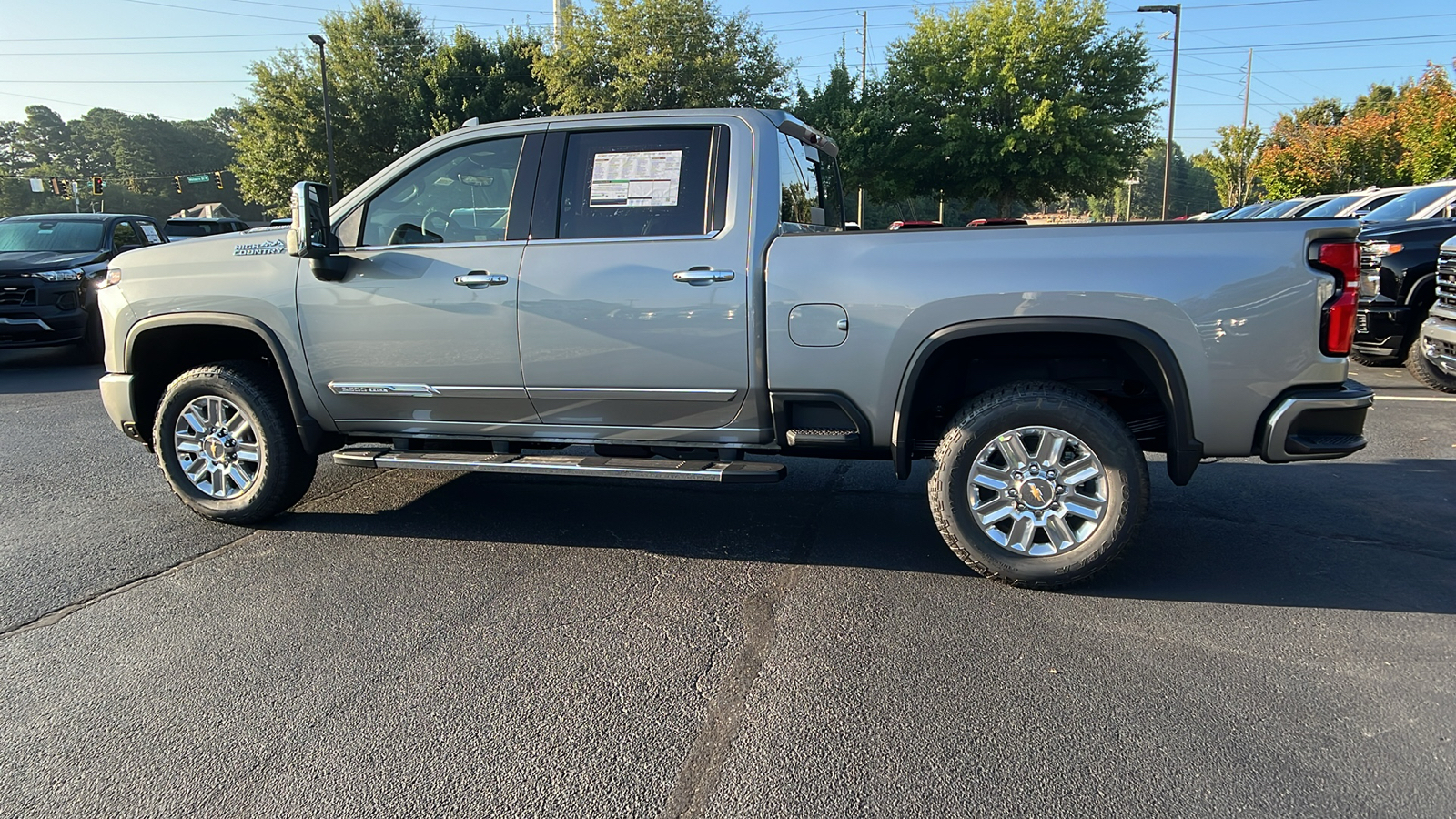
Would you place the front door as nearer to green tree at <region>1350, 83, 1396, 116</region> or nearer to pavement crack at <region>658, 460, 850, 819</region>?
pavement crack at <region>658, 460, 850, 819</region>

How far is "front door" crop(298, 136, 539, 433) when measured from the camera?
4.14m

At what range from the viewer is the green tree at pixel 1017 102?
29.9m

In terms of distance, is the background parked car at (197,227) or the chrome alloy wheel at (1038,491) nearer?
the chrome alloy wheel at (1038,491)

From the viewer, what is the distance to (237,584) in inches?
153

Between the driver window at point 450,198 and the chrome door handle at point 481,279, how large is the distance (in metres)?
0.25

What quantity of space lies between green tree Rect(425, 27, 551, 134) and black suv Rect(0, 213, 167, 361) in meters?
25.0

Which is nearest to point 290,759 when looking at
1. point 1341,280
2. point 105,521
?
point 105,521

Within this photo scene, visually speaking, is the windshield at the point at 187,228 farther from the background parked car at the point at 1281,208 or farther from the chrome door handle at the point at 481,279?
the background parked car at the point at 1281,208

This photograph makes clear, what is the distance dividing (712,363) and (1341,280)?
8.20 ft

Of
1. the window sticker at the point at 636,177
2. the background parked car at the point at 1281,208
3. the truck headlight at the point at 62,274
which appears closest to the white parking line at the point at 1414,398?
the window sticker at the point at 636,177

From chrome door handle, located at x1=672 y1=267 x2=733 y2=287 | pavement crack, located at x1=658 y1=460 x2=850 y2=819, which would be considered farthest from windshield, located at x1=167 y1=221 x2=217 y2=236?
pavement crack, located at x1=658 y1=460 x2=850 y2=819

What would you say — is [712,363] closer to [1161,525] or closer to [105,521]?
[1161,525]

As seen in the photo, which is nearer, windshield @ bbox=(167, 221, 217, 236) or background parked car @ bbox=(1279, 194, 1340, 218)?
windshield @ bbox=(167, 221, 217, 236)

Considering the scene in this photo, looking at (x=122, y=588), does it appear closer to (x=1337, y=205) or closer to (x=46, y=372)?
(x=46, y=372)
